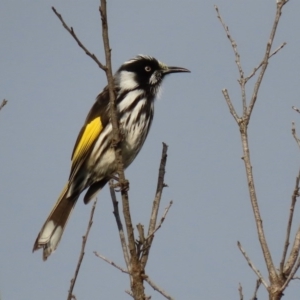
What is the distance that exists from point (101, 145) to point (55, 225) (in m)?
1.08

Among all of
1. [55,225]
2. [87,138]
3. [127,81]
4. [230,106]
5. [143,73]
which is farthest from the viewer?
[143,73]

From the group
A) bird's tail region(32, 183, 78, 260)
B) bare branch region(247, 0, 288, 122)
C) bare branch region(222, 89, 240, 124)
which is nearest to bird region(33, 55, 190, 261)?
bird's tail region(32, 183, 78, 260)

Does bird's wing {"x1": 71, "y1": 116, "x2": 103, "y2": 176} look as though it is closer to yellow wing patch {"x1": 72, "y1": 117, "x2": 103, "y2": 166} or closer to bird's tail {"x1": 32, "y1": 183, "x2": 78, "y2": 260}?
yellow wing patch {"x1": 72, "y1": 117, "x2": 103, "y2": 166}

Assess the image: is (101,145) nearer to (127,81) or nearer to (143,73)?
(127,81)

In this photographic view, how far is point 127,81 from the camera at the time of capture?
798 cm

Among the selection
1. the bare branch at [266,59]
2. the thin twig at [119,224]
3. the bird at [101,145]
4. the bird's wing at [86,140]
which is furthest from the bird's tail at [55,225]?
the bare branch at [266,59]

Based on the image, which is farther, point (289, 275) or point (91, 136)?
point (91, 136)

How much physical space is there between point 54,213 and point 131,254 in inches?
112

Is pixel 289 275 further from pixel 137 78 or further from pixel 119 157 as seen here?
pixel 137 78

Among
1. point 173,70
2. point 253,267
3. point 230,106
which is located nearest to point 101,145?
point 173,70

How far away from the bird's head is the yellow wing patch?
26.4 inches

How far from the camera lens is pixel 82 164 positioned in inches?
298

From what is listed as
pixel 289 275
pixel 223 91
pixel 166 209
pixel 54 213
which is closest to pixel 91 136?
pixel 54 213

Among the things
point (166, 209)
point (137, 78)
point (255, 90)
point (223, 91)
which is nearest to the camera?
point (255, 90)
